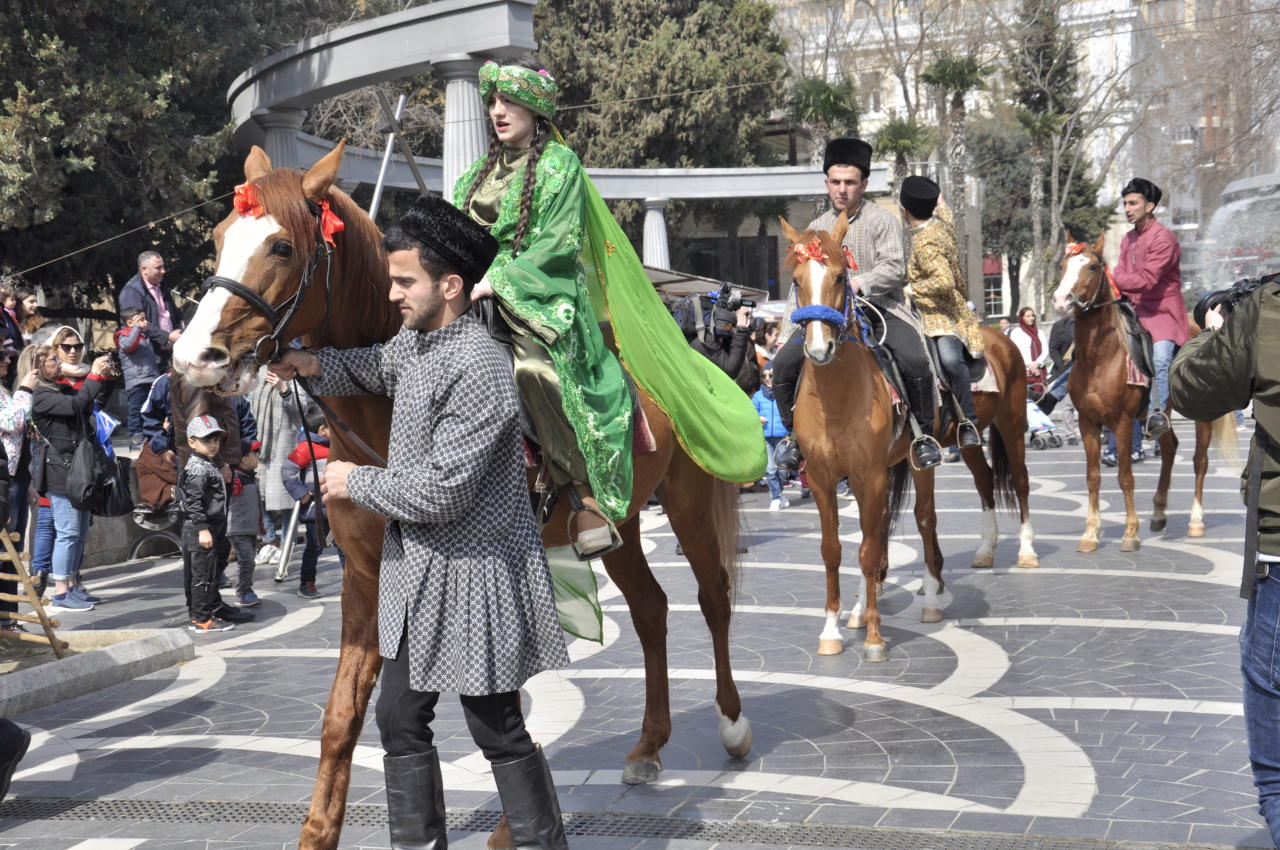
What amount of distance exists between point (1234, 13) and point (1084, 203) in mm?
27262

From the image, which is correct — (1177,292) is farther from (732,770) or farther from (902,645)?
(732,770)

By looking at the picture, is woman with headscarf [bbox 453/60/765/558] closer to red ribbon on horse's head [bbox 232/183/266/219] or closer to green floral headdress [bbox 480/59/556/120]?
green floral headdress [bbox 480/59/556/120]

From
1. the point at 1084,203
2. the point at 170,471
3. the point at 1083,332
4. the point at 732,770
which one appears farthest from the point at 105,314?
the point at 1084,203

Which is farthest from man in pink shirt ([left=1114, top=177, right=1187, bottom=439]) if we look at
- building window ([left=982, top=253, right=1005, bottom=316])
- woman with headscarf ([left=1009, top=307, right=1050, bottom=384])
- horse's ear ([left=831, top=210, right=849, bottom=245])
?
building window ([left=982, top=253, right=1005, bottom=316])

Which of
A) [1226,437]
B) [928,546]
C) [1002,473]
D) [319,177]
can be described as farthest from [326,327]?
[1226,437]

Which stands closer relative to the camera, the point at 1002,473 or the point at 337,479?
the point at 337,479

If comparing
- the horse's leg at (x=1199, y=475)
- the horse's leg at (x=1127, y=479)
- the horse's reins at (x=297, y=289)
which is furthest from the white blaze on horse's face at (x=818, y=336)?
the horse's leg at (x=1199, y=475)

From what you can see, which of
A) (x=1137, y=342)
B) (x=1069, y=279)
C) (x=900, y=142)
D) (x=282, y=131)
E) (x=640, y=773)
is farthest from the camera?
(x=900, y=142)

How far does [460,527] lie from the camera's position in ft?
11.8

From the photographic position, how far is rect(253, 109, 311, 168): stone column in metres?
18.9

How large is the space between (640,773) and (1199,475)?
8.34 m

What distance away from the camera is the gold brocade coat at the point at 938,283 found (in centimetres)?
934

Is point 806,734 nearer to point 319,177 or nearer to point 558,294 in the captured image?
point 558,294

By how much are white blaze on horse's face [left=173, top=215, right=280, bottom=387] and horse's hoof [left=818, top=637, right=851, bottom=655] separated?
4850mm
